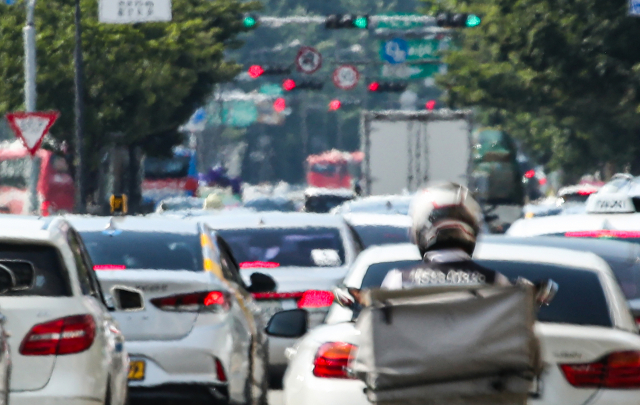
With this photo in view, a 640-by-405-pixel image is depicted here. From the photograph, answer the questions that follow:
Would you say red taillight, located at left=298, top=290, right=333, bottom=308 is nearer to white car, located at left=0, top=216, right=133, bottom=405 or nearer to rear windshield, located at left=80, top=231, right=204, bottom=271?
rear windshield, located at left=80, top=231, right=204, bottom=271

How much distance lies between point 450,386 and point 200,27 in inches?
1698

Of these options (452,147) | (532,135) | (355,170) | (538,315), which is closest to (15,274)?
(538,315)

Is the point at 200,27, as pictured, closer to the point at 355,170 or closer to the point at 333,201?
the point at 333,201

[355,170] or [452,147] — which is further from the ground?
[452,147]

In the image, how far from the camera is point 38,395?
7133mm

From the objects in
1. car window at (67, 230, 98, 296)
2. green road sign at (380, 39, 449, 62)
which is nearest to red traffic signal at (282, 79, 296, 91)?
green road sign at (380, 39, 449, 62)

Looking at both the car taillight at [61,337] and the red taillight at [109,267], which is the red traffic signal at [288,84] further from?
the car taillight at [61,337]

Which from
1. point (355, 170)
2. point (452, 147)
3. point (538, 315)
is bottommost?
point (355, 170)

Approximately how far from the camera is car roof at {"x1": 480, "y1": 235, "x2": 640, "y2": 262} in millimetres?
10172

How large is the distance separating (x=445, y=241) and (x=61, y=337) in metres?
2.51

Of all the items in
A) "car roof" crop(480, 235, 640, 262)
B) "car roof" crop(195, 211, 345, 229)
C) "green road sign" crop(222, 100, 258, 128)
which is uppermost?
"car roof" crop(480, 235, 640, 262)

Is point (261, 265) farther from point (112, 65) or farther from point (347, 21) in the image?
point (112, 65)

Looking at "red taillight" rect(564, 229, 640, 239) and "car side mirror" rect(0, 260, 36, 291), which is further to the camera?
"red taillight" rect(564, 229, 640, 239)

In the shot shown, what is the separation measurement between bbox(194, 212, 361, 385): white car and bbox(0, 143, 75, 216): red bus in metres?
36.6
